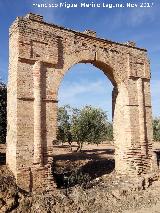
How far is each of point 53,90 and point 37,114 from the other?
1.09 metres

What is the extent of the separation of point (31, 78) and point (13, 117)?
1.39 m

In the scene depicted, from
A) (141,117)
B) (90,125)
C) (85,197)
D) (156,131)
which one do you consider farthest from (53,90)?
(156,131)

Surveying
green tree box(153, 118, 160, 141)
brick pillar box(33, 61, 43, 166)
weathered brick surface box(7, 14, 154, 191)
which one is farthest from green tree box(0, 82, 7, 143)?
green tree box(153, 118, 160, 141)

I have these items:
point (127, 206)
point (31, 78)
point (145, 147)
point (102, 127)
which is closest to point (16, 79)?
point (31, 78)

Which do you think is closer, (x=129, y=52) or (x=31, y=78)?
(x=31, y=78)

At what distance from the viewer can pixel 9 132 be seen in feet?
31.2

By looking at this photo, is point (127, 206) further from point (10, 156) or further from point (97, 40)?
point (97, 40)

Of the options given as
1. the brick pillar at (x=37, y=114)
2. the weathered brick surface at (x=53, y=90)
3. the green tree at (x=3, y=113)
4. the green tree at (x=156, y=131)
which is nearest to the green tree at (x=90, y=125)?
the green tree at (x=3, y=113)

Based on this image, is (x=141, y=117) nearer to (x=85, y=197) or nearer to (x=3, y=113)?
(x=85, y=197)

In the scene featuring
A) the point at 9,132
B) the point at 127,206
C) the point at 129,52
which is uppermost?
the point at 129,52

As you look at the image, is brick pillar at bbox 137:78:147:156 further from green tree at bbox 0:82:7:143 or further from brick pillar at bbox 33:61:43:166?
green tree at bbox 0:82:7:143

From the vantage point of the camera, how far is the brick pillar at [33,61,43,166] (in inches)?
366

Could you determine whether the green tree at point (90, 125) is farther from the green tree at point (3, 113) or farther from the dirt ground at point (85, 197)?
the dirt ground at point (85, 197)

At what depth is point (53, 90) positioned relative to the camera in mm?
9992
